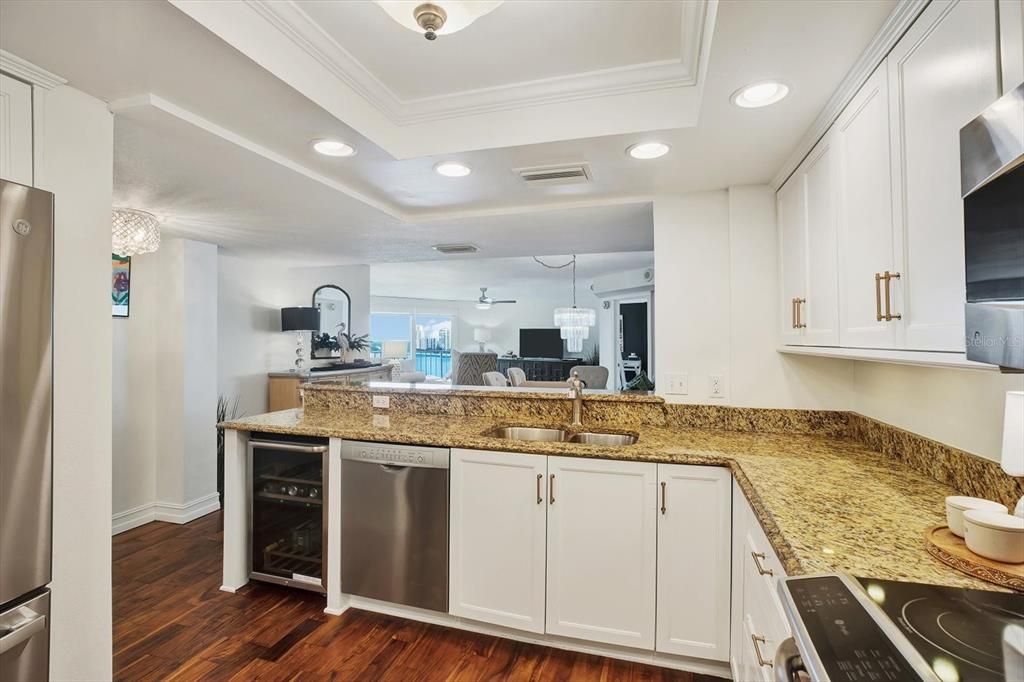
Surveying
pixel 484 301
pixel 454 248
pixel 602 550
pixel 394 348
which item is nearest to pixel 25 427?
pixel 602 550

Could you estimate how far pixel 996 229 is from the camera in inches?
29.0

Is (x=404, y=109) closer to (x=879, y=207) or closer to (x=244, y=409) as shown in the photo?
(x=879, y=207)

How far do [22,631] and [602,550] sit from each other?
73.1 inches

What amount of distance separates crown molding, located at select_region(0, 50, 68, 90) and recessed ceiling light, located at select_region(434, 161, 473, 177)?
1.27 m

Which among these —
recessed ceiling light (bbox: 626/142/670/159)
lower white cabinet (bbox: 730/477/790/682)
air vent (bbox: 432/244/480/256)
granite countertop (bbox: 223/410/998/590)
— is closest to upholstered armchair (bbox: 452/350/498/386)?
air vent (bbox: 432/244/480/256)

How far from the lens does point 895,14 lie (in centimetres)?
112

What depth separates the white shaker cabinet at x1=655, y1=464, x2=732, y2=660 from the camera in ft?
6.14

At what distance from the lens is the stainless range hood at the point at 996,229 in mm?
648

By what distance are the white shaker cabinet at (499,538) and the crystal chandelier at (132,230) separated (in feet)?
6.74

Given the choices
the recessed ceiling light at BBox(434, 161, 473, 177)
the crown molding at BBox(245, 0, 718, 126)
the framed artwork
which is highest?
the crown molding at BBox(245, 0, 718, 126)

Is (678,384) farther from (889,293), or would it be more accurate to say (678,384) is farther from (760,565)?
(889,293)

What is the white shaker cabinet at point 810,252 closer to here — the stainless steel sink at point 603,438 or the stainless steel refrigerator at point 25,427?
the stainless steel sink at point 603,438

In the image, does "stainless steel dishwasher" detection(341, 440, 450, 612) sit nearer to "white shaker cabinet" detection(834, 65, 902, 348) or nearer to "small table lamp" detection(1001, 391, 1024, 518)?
"white shaker cabinet" detection(834, 65, 902, 348)

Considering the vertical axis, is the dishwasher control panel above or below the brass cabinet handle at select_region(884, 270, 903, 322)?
below
